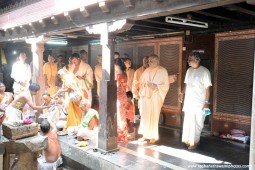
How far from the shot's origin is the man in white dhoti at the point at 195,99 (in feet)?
22.5

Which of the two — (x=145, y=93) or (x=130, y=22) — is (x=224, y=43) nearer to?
(x=145, y=93)

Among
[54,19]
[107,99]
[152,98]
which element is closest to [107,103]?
[107,99]

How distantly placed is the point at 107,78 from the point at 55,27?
10.6ft

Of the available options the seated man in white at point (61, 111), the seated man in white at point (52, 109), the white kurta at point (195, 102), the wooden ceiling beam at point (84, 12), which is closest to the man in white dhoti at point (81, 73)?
the seated man in white at point (61, 111)

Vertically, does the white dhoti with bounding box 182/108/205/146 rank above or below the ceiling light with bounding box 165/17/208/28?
below

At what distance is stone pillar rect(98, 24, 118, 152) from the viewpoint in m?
6.64

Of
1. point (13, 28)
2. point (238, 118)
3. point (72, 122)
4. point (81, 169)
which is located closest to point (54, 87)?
point (13, 28)

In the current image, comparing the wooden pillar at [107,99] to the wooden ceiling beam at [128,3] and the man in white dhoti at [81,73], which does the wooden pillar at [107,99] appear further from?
the man in white dhoti at [81,73]

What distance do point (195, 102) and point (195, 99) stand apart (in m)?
0.08

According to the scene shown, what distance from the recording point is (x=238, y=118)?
7805 millimetres

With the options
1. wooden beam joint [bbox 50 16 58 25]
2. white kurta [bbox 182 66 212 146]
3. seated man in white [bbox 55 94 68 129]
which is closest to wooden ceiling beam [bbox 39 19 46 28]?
wooden beam joint [bbox 50 16 58 25]

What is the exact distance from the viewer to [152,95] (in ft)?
24.5

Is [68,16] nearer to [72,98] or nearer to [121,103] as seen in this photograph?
[72,98]

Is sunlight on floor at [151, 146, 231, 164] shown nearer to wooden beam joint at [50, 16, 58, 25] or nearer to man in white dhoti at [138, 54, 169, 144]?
man in white dhoti at [138, 54, 169, 144]
